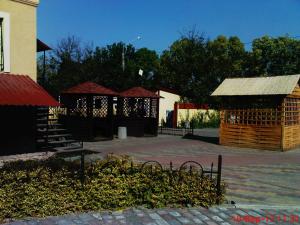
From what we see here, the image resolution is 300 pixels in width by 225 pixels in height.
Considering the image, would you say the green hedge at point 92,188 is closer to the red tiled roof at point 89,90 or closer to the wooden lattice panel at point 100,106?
the red tiled roof at point 89,90

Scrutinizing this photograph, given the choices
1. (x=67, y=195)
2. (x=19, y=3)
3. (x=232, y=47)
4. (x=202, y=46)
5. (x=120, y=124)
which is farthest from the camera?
(x=232, y=47)

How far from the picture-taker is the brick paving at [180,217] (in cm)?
629

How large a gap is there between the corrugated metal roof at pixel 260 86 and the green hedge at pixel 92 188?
34.3 ft

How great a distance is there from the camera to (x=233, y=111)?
18.9 metres

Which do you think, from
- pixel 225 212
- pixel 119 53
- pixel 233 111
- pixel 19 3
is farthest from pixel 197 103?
pixel 225 212

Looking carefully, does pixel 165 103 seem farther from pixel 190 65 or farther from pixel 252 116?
pixel 252 116

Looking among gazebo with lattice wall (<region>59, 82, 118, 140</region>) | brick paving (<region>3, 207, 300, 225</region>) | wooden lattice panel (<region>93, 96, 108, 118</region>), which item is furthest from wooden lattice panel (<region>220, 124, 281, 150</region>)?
brick paving (<region>3, 207, 300, 225</region>)

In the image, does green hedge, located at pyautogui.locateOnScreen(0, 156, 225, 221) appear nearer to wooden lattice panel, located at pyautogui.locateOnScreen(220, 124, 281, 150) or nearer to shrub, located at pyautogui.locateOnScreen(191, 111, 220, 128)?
wooden lattice panel, located at pyautogui.locateOnScreen(220, 124, 281, 150)

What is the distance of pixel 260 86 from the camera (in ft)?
59.7

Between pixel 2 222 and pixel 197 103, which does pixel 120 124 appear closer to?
pixel 197 103

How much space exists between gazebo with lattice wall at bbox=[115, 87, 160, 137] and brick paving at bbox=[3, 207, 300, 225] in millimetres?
15534

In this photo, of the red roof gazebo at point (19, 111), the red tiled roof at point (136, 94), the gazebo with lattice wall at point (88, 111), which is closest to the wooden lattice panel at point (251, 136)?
the red tiled roof at point (136, 94)

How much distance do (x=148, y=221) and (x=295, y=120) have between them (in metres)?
14.5

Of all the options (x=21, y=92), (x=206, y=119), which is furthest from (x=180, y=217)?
(x=206, y=119)
